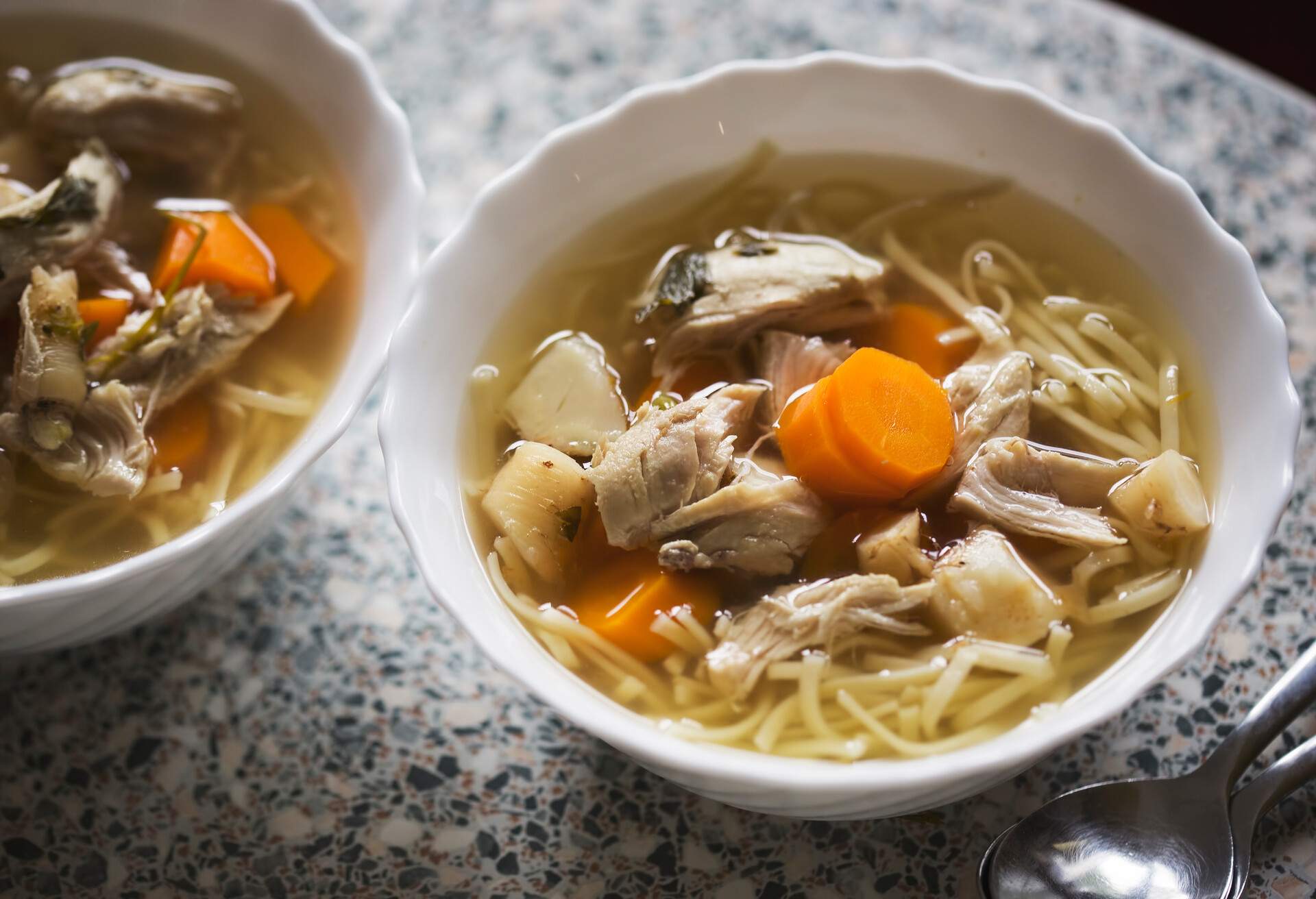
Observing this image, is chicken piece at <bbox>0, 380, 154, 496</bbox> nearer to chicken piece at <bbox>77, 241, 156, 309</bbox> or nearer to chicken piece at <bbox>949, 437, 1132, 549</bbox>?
chicken piece at <bbox>77, 241, 156, 309</bbox>

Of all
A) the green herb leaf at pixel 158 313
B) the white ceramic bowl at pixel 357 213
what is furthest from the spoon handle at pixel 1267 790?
the green herb leaf at pixel 158 313

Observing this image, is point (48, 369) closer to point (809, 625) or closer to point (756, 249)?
point (756, 249)

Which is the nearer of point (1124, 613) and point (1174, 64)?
point (1124, 613)

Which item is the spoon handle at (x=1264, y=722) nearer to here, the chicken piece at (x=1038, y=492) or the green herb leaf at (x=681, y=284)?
the chicken piece at (x=1038, y=492)

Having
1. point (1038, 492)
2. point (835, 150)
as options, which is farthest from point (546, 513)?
point (835, 150)

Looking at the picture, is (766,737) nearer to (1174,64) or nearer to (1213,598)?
(1213,598)

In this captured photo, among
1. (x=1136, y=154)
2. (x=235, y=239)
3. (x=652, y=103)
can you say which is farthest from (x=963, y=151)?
(x=235, y=239)
